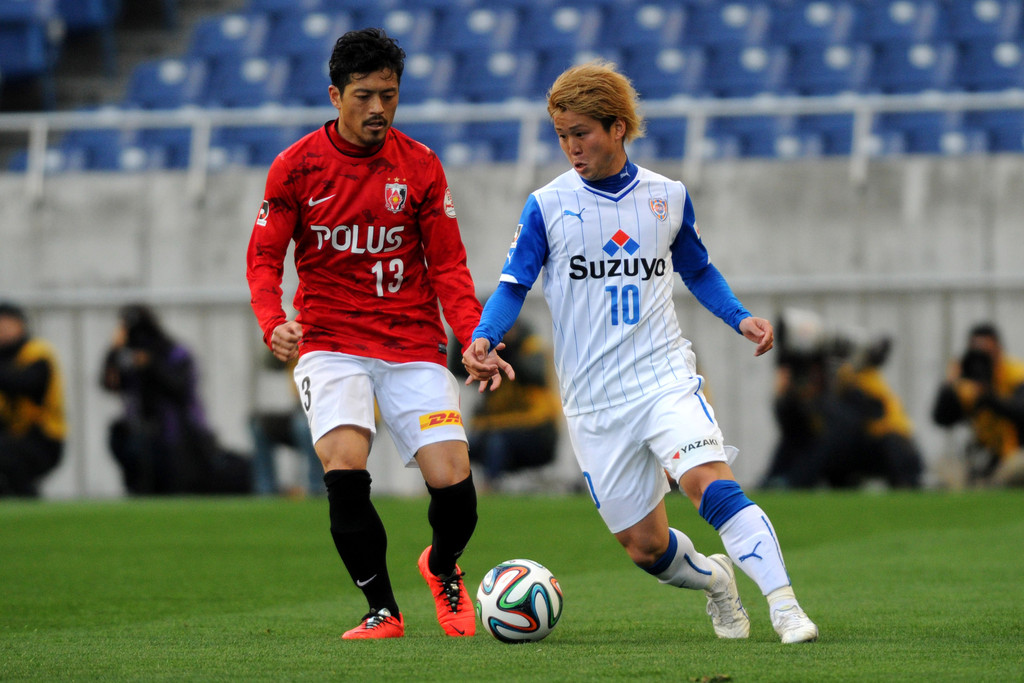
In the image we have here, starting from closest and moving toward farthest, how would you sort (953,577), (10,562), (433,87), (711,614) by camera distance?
1. (711,614)
2. (953,577)
3. (10,562)
4. (433,87)

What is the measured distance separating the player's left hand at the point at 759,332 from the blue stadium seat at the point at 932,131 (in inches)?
353

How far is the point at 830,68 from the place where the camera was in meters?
14.6

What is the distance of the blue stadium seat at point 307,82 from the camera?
15.8m

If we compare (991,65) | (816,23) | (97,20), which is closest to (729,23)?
(816,23)

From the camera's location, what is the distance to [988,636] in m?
4.73

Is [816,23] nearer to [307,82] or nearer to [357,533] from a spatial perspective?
[307,82]

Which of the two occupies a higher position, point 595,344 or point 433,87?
point 433,87

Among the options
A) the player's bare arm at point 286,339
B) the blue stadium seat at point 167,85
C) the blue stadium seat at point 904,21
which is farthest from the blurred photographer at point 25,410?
the player's bare arm at point 286,339

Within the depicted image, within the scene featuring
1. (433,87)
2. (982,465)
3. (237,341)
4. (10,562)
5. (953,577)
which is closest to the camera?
(953,577)

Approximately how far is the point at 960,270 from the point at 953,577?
6.50 metres

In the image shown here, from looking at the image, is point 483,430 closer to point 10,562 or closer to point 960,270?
point 960,270

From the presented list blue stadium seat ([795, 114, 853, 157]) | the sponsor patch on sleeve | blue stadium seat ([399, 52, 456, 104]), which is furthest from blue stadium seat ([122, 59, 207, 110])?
the sponsor patch on sleeve

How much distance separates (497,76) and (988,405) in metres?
6.29

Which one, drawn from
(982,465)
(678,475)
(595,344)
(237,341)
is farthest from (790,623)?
(237,341)
